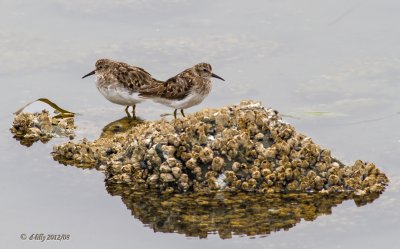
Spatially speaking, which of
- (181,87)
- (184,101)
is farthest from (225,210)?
(181,87)

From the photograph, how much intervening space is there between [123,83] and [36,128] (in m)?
2.60

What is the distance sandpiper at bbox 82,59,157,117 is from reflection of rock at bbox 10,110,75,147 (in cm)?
187

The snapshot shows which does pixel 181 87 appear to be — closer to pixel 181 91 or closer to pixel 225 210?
pixel 181 91

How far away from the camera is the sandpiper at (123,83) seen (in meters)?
19.0

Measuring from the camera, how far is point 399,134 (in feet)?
63.0

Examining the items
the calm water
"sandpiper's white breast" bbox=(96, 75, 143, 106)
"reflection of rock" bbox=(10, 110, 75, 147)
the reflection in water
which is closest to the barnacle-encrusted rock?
the reflection in water

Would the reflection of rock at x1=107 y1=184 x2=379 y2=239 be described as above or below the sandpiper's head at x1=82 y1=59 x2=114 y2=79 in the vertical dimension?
below

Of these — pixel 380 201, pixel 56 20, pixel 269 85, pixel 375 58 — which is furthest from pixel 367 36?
pixel 380 201

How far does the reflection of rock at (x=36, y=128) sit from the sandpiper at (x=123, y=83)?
1872 mm

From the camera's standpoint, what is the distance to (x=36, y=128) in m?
17.1

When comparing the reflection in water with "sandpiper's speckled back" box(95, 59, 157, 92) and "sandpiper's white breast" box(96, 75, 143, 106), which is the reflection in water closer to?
"sandpiper's white breast" box(96, 75, 143, 106)

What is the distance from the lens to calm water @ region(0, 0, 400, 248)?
1368 cm

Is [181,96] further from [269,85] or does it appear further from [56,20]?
[56,20]

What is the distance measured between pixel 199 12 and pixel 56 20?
427cm
